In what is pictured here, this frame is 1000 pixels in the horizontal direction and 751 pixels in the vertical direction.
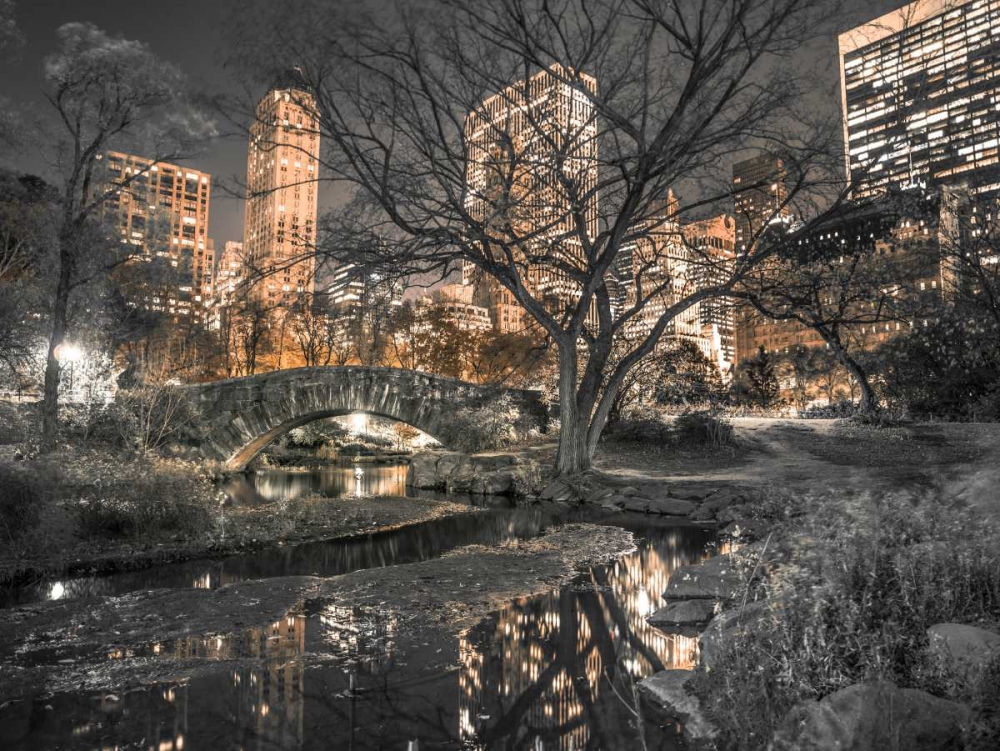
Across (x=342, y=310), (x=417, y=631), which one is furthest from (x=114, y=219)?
(x=417, y=631)

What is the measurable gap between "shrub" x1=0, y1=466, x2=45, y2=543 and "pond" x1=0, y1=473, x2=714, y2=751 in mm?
4720

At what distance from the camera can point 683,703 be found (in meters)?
4.23

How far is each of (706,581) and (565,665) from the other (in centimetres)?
255

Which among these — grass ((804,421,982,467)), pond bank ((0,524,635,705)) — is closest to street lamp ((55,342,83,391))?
pond bank ((0,524,635,705))

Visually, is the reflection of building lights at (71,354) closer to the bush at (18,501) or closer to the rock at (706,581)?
the bush at (18,501)

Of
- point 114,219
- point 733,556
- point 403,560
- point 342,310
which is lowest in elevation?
point 403,560

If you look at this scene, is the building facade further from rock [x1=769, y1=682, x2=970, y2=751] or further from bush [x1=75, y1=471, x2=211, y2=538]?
rock [x1=769, y1=682, x2=970, y2=751]

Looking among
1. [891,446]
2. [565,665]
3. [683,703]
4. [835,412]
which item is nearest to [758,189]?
[891,446]

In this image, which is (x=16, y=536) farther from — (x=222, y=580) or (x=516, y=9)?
(x=516, y=9)

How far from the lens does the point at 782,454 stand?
833 inches

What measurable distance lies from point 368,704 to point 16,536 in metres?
7.05

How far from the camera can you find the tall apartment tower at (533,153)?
42.4ft

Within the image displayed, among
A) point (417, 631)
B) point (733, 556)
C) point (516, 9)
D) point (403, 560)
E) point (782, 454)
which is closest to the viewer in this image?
point (417, 631)

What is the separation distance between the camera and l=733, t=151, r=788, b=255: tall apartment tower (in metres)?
14.4
